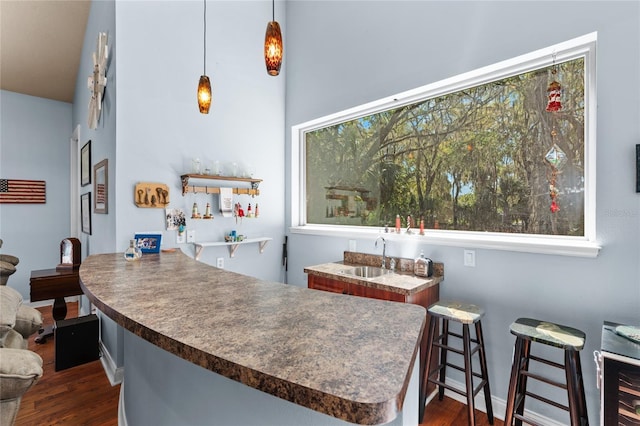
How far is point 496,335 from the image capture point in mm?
2105

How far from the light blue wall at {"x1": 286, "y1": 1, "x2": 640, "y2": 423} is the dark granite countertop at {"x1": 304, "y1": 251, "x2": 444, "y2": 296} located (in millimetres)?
79

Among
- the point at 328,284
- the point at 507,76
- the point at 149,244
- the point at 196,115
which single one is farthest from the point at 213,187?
the point at 507,76

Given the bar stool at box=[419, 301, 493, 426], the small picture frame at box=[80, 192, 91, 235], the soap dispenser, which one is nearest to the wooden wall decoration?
the small picture frame at box=[80, 192, 91, 235]

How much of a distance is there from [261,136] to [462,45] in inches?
82.1

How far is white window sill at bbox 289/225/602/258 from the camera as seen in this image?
1.79 m

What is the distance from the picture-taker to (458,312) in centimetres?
197

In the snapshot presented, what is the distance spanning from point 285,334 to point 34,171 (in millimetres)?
5427

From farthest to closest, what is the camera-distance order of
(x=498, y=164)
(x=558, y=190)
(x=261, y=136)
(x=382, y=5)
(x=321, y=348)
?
(x=261, y=136), (x=382, y=5), (x=498, y=164), (x=558, y=190), (x=321, y=348)

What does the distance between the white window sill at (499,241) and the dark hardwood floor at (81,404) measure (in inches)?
43.8

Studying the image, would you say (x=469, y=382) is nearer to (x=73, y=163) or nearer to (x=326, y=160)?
(x=326, y=160)

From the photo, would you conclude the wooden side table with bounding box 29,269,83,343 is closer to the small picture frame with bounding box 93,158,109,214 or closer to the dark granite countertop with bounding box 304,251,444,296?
the small picture frame with bounding box 93,158,109,214

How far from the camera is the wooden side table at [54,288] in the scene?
124 inches

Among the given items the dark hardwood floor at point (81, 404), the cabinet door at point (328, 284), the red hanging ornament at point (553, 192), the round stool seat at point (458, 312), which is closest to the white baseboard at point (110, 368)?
the dark hardwood floor at point (81, 404)

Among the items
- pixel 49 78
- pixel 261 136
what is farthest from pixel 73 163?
pixel 261 136
